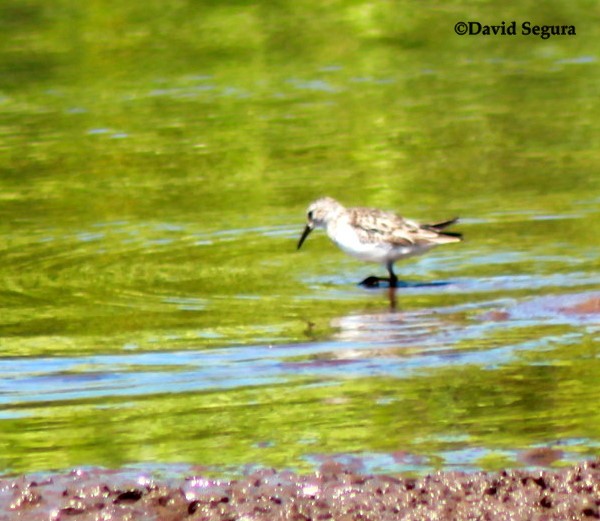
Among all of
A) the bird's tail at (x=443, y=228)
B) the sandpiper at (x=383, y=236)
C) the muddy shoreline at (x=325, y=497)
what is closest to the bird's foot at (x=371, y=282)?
the sandpiper at (x=383, y=236)

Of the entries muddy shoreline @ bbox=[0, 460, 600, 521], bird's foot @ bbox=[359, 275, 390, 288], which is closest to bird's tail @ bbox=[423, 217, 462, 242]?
bird's foot @ bbox=[359, 275, 390, 288]

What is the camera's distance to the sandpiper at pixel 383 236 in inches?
437

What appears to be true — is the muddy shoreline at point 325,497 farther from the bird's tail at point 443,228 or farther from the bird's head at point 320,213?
the bird's head at point 320,213

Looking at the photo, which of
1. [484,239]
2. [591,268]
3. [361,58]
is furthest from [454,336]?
[361,58]

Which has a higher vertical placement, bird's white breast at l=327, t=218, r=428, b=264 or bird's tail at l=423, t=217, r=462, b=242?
bird's tail at l=423, t=217, r=462, b=242

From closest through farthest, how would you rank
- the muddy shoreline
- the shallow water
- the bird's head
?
the muddy shoreline → the shallow water → the bird's head

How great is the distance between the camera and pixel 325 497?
5.66 meters

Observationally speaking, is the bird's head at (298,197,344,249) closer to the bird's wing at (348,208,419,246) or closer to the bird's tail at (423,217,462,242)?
the bird's wing at (348,208,419,246)

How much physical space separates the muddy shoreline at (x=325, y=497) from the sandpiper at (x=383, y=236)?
510 cm

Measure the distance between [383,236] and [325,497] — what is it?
5.56 metres

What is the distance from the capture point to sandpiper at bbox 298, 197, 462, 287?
36.4 feet

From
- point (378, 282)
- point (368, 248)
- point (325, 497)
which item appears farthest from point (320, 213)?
point (325, 497)

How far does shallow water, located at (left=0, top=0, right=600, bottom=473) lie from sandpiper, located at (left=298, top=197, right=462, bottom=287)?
0.74 ft

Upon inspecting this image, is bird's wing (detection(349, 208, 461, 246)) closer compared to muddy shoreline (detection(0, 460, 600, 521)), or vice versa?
muddy shoreline (detection(0, 460, 600, 521))
